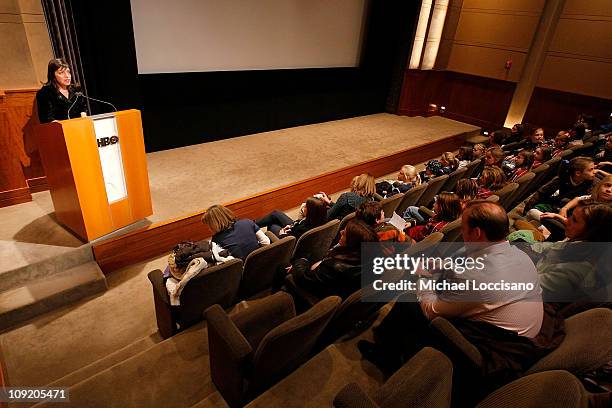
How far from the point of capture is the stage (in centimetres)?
247

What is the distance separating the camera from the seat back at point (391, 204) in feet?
8.07

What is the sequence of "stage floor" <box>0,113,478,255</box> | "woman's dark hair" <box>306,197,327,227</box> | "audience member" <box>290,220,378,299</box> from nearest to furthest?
"audience member" <box>290,220,378,299</box> → "woman's dark hair" <box>306,197,327,227</box> → "stage floor" <box>0,113,478,255</box>

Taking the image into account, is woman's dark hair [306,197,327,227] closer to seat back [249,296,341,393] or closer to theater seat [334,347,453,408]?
seat back [249,296,341,393]

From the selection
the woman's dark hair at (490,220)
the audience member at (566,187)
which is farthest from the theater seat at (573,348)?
the audience member at (566,187)

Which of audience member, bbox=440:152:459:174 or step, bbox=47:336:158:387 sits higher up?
audience member, bbox=440:152:459:174

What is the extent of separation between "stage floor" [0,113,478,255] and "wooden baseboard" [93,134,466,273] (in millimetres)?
92

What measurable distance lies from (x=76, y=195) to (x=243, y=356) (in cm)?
162

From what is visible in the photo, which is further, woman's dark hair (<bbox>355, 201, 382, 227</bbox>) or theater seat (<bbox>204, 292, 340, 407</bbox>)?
woman's dark hair (<bbox>355, 201, 382, 227</bbox>)

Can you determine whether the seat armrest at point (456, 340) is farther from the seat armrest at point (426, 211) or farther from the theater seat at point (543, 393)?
the seat armrest at point (426, 211)

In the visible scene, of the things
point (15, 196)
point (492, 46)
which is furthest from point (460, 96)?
point (15, 196)

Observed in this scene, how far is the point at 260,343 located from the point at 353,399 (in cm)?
36

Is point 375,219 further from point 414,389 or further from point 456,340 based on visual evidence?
point 414,389

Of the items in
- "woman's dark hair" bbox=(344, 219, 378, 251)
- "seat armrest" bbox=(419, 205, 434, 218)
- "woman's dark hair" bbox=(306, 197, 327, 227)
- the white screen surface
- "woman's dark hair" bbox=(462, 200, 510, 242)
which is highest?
the white screen surface

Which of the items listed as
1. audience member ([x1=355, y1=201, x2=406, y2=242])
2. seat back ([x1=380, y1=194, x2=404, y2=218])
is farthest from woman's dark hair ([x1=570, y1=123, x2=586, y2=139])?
audience member ([x1=355, y1=201, x2=406, y2=242])
